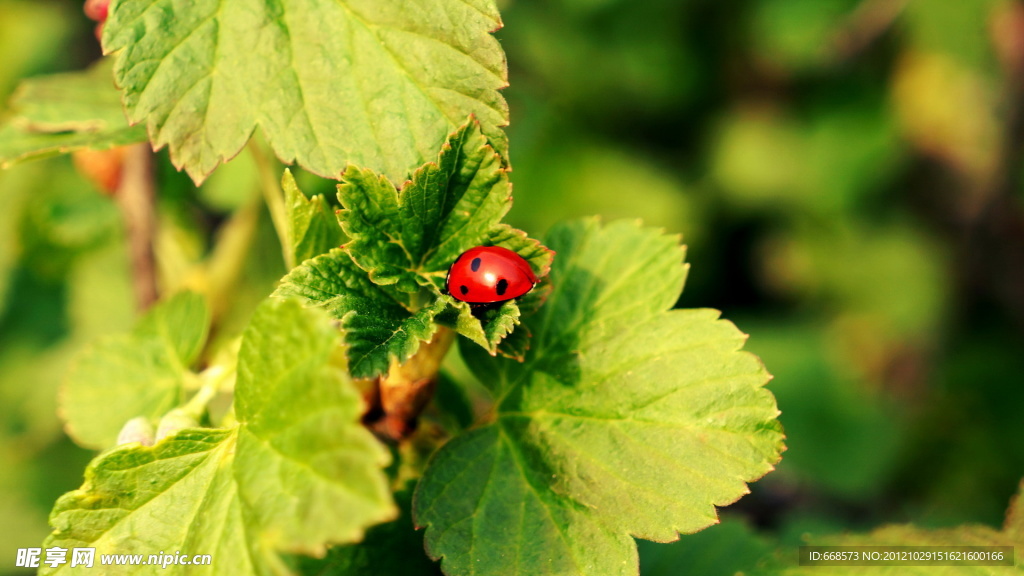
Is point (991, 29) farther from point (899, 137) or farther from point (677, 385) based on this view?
point (677, 385)

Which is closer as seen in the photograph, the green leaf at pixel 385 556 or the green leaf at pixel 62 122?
the green leaf at pixel 385 556

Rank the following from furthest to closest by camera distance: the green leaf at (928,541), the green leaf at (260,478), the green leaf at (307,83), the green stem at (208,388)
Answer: the green leaf at (928,541) → the green stem at (208,388) → the green leaf at (307,83) → the green leaf at (260,478)

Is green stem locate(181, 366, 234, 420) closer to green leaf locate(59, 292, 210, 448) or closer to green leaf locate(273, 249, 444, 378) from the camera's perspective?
green leaf locate(59, 292, 210, 448)

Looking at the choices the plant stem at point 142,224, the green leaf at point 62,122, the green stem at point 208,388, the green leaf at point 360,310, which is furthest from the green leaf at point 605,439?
the plant stem at point 142,224

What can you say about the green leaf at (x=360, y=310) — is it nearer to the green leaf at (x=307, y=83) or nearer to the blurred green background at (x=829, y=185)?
the green leaf at (x=307, y=83)

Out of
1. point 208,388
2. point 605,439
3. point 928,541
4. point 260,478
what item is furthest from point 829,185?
point 260,478

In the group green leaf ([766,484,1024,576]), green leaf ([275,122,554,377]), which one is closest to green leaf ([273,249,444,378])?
green leaf ([275,122,554,377])
